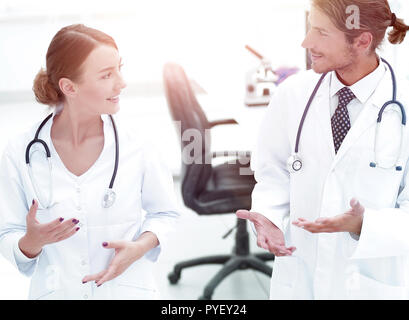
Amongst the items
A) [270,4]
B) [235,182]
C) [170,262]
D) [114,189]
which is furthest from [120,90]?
[270,4]

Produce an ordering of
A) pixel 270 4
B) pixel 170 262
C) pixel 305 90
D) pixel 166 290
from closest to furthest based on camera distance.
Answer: pixel 305 90, pixel 166 290, pixel 170 262, pixel 270 4

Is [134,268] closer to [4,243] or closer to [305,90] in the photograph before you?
[4,243]

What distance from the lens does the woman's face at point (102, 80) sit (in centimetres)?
89

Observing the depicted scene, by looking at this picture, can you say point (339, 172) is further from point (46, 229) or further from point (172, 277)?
point (172, 277)

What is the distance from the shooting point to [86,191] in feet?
3.13

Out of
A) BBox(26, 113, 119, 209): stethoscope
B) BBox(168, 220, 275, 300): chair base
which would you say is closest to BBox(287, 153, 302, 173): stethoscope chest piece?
BBox(26, 113, 119, 209): stethoscope

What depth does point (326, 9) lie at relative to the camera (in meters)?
0.92

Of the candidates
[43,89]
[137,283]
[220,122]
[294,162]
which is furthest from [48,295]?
[220,122]

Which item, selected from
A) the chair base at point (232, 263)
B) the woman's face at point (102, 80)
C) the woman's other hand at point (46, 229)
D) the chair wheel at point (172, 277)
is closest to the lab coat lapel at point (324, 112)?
the woman's face at point (102, 80)

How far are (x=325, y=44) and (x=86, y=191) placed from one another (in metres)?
0.50

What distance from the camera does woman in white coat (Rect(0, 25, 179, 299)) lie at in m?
0.91

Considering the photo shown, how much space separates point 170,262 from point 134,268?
4.03ft

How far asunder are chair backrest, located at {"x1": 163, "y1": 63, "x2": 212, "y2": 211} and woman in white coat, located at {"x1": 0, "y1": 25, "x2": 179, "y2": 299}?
0.81 m

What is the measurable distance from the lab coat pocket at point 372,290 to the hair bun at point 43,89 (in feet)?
2.12
